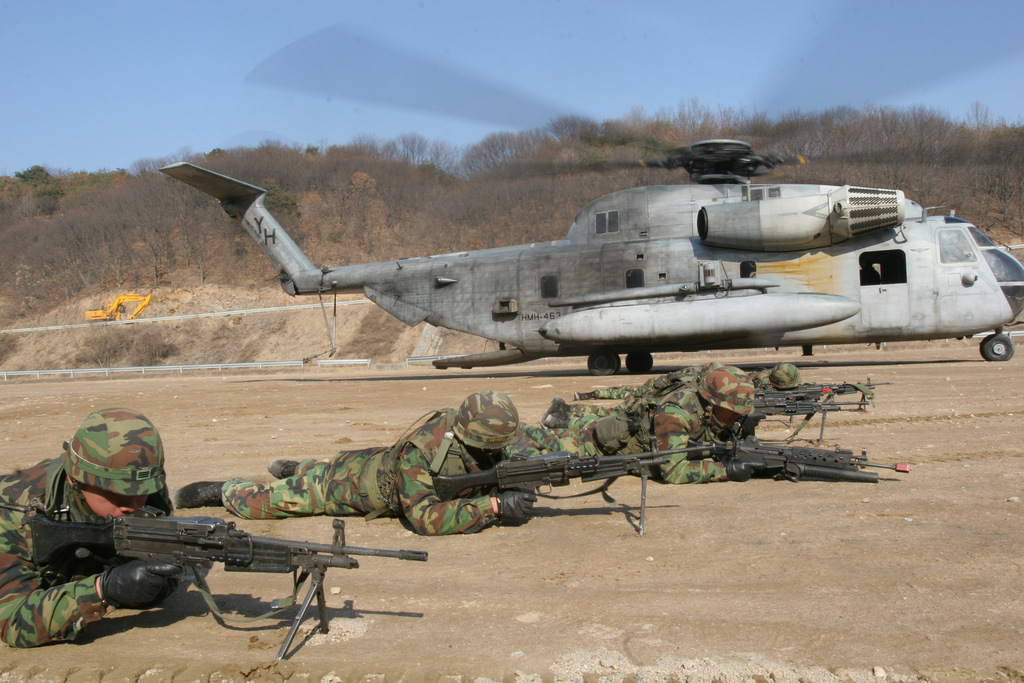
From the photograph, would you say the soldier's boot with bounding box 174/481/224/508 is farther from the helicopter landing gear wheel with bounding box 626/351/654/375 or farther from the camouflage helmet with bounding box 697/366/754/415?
the helicopter landing gear wheel with bounding box 626/351/654/375

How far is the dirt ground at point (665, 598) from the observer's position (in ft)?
9.90

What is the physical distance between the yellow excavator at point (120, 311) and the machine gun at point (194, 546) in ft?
123

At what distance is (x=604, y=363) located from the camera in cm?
1491

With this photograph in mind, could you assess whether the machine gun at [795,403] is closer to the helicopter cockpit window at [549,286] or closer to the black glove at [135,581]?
the black glove at [135,581]

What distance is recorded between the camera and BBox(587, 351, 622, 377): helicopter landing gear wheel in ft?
48.7


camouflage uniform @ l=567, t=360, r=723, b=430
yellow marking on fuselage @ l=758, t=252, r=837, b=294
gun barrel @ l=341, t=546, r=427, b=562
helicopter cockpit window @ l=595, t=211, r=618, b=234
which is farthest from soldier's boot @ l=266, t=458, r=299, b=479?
yellow marking on fuselage @ l=758, t=252, r=837, b=294

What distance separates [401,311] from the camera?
16.4 metres

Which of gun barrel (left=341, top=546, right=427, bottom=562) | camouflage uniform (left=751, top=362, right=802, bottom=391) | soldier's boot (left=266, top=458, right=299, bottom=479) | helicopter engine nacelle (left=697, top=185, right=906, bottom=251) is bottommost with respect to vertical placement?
soldier's boot (left=266, top=458, right=299, bottom=479)

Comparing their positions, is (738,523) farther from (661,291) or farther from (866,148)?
(866,148)

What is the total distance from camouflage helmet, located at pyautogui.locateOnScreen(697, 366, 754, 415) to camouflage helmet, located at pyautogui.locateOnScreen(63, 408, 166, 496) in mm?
4088

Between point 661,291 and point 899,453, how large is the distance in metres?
7.56

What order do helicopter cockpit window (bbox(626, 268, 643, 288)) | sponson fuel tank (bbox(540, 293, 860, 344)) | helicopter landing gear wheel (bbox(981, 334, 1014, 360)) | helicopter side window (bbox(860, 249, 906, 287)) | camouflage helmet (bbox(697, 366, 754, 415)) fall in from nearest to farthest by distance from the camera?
camouflage helmet (bbox(697, 366, 754, 415))
sponson fuel tank (bbox(540, 293, 860, 344))
helicopter side window (bbox(860, 249, 906, 287))
helicopter landing gear wheel (bbox(981, 334, 1014, 360))
helicopter cockpit window (bbox(626, 268, 643, 288))

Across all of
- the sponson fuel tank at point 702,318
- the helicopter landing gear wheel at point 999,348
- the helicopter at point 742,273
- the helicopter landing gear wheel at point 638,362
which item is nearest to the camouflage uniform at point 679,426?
the sponson fuel tank at point 702,318

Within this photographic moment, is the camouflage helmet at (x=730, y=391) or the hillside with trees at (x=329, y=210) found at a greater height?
the hillside with trees at (x=329, y=210)
